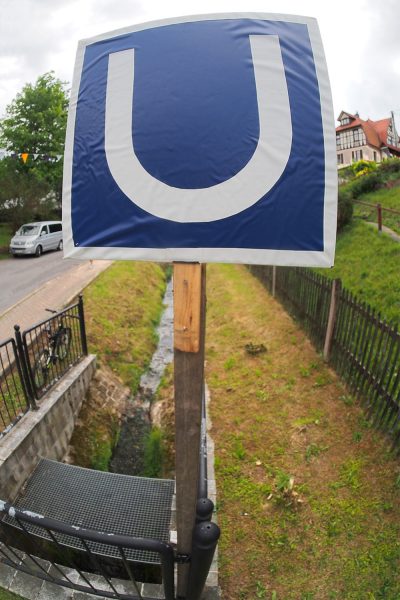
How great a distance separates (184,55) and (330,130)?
805 mm

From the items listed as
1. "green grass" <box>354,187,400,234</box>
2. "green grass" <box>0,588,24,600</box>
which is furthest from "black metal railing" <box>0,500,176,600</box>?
"green grass" <box>354,187,400,234</box>

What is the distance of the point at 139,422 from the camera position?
273 inches

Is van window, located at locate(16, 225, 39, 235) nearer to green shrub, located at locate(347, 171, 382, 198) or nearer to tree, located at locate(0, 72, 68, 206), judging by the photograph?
tree, located at locate(0, 72, 68, 206)

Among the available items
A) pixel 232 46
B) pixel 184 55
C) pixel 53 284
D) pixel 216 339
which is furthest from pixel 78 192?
pixel 53 284

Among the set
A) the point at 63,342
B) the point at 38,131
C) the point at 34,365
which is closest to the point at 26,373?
the point at 34,365

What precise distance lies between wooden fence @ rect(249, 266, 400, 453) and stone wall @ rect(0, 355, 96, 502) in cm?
430

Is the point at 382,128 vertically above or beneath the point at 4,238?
above

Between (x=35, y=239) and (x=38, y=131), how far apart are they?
10291mm

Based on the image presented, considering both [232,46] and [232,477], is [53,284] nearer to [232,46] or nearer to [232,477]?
[232,477]

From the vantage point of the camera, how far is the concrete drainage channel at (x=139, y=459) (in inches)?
113

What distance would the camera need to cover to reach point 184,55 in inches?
67.6

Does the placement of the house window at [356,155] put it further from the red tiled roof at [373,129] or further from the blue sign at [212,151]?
the blue sign at [212,151]

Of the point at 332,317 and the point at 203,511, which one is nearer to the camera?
the point at 203,511

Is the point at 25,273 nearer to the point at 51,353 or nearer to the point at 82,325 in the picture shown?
the point at 82,325
